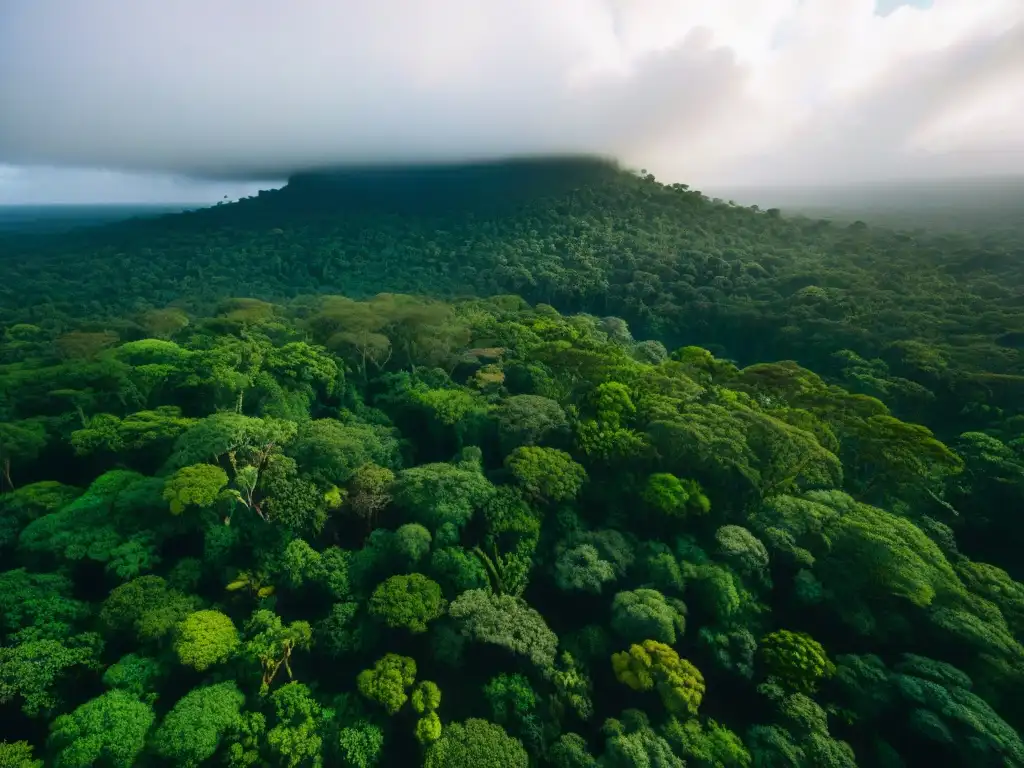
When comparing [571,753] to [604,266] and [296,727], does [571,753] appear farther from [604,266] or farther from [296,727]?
[604,266]

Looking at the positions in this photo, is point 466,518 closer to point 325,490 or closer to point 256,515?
point 325,490

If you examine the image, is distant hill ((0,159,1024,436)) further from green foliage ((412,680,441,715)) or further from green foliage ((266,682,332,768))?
green foliage ((266,682,332,768))

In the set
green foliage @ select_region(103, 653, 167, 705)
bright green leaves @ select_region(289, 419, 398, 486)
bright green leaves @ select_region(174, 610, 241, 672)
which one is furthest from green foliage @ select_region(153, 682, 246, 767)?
bright green leaves @ select_region(289, 419, 398, 486)

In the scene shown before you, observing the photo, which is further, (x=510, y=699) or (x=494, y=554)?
(x=494, y=554)

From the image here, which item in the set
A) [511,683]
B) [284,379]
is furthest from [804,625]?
[284,379]

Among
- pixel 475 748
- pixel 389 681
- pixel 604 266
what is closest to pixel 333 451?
pixel 389 681

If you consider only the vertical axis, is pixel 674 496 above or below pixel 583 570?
above

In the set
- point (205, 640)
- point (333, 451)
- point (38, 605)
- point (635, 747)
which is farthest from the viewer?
point (333, 451)
